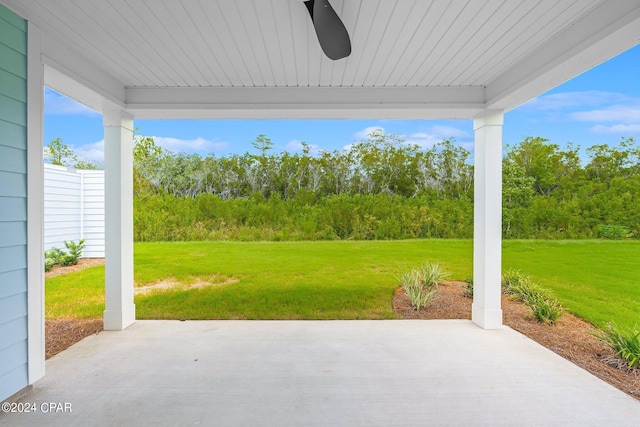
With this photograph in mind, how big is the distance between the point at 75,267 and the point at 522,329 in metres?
5.62

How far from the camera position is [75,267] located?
4859 mm

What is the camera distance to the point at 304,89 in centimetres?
333

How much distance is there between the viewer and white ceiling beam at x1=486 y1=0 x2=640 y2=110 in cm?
188

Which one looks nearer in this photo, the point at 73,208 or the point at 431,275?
the point at 431,275

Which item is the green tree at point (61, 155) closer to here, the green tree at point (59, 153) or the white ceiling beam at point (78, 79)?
the green tree at point (59, 153)

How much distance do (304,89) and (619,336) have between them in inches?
135

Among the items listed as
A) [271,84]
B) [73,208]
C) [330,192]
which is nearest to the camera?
[271,84]

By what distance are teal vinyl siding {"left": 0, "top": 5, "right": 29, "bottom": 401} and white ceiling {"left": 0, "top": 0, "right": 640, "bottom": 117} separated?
0.25 metres

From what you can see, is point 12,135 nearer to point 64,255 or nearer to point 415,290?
point 64,255

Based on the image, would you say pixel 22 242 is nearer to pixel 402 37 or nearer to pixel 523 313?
pixel 402 37

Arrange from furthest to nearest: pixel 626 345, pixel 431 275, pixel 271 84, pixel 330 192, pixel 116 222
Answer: pixel 330 192 → pixel 431 275 → pixel 116 222 → pixel 271 84 → pixel 626 345

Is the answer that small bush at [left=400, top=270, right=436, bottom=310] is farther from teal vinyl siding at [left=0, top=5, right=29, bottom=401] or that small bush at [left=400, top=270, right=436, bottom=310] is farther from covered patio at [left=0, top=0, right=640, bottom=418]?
teal vinyl siding at [left=0, top=5, right=29, bottom=401]

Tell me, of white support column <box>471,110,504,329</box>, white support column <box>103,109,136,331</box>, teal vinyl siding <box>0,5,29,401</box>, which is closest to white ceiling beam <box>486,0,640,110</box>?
white support column <box>471,110,504,329</box>

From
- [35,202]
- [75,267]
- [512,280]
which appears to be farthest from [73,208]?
[512,280]
